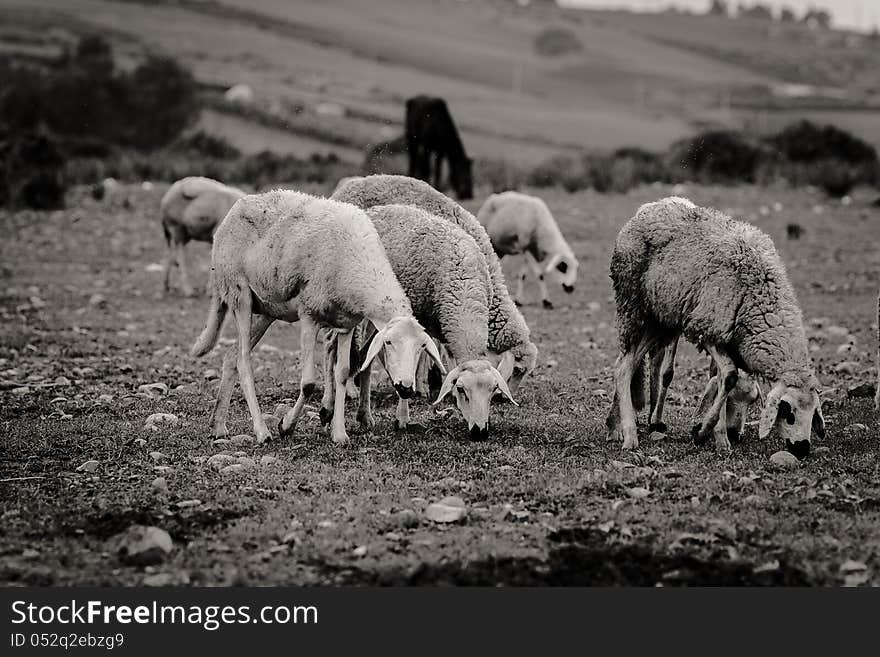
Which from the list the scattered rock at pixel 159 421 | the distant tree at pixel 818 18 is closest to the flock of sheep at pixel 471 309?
the scattered rock at pixel 159 421

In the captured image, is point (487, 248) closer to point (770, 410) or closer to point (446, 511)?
point (770, 410)

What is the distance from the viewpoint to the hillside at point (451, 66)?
182ft

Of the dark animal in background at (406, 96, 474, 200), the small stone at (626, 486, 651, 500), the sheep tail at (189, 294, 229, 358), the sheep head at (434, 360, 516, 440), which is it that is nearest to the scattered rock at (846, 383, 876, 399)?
the sheep head at (434, 360, 516, 440)

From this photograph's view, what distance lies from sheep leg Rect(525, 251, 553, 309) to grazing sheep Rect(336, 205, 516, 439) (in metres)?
7.75

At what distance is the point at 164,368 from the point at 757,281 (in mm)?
7554

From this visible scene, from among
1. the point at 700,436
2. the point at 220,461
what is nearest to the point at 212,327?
the point at 220,461

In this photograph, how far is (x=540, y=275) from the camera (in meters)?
20.4

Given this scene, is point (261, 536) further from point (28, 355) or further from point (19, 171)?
point (19, 171)

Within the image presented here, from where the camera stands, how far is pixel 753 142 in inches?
1635

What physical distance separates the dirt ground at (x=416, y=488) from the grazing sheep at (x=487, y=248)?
539mm

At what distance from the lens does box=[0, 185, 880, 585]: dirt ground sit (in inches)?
292

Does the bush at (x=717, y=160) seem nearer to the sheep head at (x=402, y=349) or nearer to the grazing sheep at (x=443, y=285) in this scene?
the grazing sheep at (x=443, y=285)

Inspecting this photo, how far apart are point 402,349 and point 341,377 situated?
1.11m

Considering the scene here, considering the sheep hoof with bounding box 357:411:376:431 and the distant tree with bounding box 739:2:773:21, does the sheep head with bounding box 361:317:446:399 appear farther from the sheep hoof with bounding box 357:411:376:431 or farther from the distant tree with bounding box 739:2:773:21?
the distant tree with bounding box 739:2:773:21
